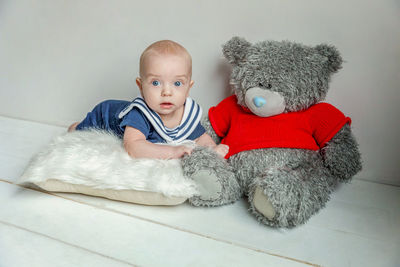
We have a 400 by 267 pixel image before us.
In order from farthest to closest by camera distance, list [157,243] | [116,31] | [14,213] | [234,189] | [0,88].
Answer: [0,88], [116,31], [234,189], [14,213], [157,243]

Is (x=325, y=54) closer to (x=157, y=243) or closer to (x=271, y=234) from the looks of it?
(x=271, y=234)

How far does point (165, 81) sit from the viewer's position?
117cm

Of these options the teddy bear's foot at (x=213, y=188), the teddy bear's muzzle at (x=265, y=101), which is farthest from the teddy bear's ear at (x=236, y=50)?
the teddy bear's foot at (x=213, y=188)

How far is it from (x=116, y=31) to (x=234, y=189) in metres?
0.86

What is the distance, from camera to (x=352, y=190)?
1274 millimetres

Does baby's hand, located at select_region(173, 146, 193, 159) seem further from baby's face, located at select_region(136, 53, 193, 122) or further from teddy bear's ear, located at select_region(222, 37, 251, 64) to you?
teddy bear's ear, located at select_region(222, 37, 251, 64)

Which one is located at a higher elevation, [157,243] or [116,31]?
[116,31]

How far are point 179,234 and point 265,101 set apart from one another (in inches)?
18.4

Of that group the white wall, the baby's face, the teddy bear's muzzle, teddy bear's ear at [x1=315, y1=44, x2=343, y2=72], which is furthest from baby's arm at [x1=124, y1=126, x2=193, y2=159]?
teddy bear's ear at [x1=315, y1=44, x2=343, y2=72]

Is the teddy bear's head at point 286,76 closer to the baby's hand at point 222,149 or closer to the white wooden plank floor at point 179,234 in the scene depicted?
the baby's hand at point 222,149

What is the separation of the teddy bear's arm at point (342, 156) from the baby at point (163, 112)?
12.4 inches

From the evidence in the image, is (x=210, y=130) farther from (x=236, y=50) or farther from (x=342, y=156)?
(x=342, y=156)

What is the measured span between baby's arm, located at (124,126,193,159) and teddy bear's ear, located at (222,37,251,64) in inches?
13.0

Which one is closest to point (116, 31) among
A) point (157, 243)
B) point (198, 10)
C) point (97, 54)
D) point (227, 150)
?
point (97, 54)
